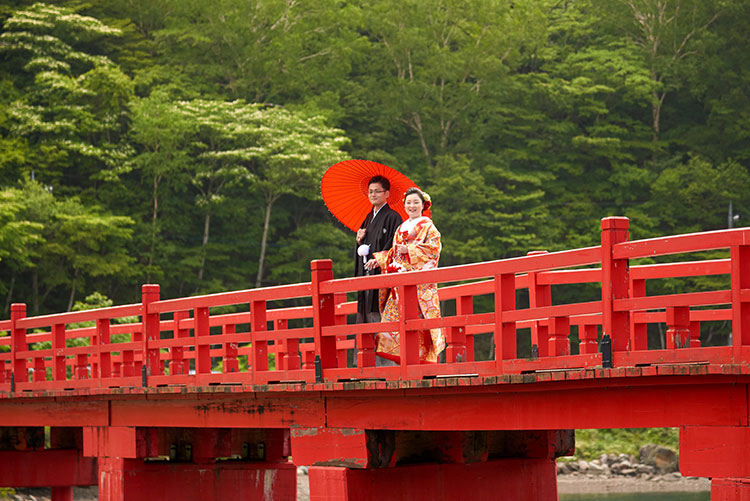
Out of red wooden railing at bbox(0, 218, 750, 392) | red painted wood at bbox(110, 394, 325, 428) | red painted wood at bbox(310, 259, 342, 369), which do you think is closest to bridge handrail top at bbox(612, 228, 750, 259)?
red wooden railing at bbox(0, 218, 750, 392)

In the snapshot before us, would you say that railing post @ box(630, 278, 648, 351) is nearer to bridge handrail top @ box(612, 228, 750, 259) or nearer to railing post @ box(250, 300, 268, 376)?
bridge handrail top @ box(612, 228, 750, 259)

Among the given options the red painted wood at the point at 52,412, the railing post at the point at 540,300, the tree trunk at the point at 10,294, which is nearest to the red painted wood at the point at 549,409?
the railing post at the point at 540,300

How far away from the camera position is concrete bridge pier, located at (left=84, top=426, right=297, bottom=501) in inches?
464

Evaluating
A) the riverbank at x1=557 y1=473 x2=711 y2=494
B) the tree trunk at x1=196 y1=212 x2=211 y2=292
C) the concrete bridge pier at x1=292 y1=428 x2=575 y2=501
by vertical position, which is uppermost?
the tree trunk at x1=196 y1=212 x2=211 y2=292

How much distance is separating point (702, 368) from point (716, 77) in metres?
42.0

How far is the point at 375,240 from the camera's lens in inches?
398

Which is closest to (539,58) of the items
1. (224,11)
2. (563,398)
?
(224,11)

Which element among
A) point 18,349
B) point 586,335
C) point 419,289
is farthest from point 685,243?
point 18,349

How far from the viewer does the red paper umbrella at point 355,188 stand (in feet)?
33.4

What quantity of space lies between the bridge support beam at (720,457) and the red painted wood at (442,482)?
2961 mm

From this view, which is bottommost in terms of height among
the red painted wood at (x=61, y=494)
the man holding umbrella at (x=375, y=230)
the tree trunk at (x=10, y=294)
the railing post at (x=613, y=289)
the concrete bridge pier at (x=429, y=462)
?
the red painted wood at (x=61, y=494)

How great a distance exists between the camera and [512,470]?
10.5m

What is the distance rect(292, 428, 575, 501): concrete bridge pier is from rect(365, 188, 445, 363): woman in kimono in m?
0.71

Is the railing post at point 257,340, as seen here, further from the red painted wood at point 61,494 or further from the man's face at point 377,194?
the red painted wood at point 61,494
